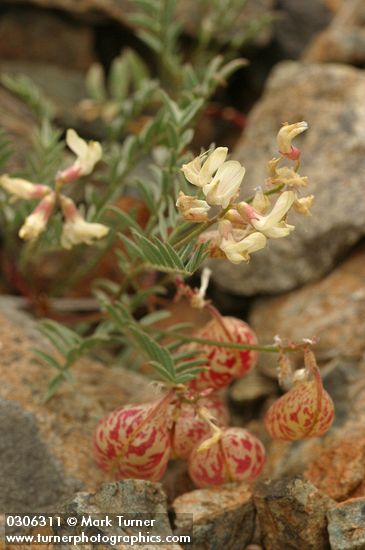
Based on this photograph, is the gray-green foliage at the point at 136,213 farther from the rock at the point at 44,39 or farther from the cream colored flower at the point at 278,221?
the rock at the point at 44,39

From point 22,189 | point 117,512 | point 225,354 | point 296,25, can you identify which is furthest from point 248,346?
point 296,25

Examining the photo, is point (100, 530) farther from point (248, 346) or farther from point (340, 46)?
point (340, 46)

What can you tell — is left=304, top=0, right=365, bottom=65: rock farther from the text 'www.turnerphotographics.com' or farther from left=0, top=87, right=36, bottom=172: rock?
the text 'www.turnerphotographics.com'

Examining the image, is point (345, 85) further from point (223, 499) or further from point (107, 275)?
point (223, 499)

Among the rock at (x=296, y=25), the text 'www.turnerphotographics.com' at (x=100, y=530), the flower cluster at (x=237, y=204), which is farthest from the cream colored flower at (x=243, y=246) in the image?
the rock at (x=296, y=25)

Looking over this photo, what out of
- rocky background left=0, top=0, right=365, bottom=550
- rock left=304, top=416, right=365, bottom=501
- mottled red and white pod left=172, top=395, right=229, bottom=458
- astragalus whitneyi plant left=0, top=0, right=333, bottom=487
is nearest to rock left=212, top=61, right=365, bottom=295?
rocky background left=0, top=0, right=365, bottom=550
